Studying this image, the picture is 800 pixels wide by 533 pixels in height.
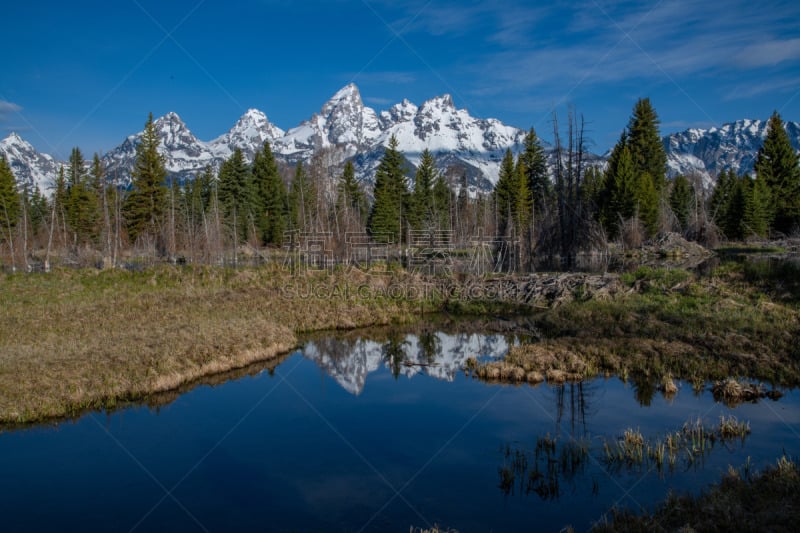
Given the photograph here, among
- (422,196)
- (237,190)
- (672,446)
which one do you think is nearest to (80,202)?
(237,190)

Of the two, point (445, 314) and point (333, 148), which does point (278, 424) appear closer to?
point (445, 314)

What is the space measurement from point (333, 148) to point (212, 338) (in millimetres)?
57526

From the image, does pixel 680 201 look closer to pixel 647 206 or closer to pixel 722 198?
pixel 722 198

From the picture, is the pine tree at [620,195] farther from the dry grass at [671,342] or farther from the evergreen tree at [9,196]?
the evergreen tree at [9,196]

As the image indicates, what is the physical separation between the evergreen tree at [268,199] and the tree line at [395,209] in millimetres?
126

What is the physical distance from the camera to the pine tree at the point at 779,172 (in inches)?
2149

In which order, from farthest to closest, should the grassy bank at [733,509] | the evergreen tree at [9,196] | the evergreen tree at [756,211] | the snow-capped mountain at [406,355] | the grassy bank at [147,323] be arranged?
the evergreen tree at [756,211]
the evergreen tree at [9,196]
the snow-capped mountain at [406,355]
the grassy bank at [147,323]
the grassy bank at [733,509]

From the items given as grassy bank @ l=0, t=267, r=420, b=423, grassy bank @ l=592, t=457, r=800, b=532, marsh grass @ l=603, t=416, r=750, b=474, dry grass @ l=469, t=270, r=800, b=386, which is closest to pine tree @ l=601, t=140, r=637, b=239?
grassy bank @ l=0, t=267, r=420, b=423

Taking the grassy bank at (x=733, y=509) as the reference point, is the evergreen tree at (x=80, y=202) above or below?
above

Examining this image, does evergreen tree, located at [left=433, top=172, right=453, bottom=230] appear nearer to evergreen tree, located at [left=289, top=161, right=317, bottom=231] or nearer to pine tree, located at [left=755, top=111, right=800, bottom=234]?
evergreen tree, located at [left=289, top=161, right=317, bottom=231]

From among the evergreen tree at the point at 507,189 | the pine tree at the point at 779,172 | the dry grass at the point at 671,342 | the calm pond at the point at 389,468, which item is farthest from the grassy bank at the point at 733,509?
the evergreen tree at the point at 507,189

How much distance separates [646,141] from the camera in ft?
199

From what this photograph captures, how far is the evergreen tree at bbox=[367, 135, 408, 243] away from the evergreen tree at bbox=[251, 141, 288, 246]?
10258 millimetres

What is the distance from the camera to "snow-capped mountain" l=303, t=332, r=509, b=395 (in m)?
17.2
